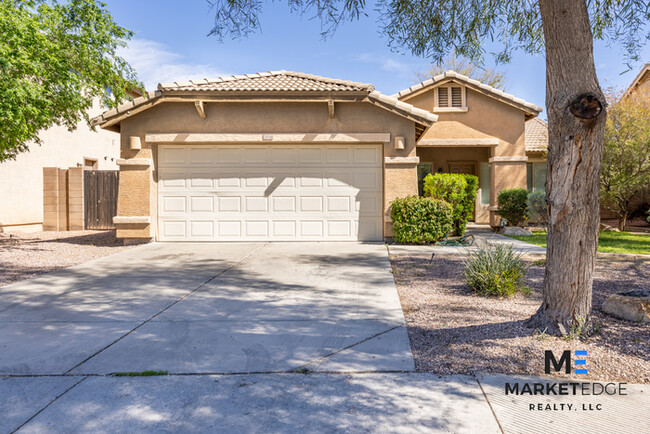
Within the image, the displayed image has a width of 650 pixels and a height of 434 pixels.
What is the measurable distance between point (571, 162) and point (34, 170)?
655 inches

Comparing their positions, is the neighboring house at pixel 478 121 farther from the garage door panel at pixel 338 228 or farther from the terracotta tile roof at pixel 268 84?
the garage door panel at pixel 338 228

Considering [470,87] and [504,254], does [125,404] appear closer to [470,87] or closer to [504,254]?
[504,254]

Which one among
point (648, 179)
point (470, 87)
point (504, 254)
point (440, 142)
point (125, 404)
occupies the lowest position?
point (125, 404)

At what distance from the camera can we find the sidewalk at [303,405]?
2762 millimetres

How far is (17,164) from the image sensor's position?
14727 mm

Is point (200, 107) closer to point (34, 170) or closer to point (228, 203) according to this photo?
point (228, 203)

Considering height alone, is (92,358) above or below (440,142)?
below

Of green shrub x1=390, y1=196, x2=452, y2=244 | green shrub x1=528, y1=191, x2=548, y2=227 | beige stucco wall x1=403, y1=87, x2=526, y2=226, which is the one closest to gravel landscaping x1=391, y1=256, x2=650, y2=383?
green shrub x1=390, y1=196, x2=452, y2=244

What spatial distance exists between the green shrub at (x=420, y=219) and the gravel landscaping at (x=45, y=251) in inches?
259

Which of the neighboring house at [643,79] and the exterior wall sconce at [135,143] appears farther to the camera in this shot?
the neighboring house at [643,79]

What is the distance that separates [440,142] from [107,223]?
39.2 feet

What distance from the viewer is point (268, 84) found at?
11289 millimetres

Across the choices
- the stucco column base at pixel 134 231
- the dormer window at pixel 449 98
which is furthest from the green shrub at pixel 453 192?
the stucco column base at pixel 134 231

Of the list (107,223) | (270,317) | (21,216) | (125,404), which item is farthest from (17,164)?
(125,404)
